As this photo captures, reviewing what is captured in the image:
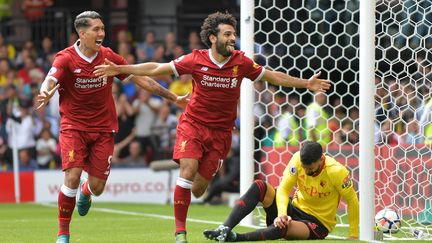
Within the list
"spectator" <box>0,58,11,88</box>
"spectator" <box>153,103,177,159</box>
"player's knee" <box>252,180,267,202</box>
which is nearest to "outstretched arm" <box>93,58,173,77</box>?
"player's knee" <box>252,180,267,202</box>

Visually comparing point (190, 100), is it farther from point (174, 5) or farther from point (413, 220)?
point (174, 5)

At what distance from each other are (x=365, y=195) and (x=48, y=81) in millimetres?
3239

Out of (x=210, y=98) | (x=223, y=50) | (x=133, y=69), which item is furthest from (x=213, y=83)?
(x=133, y=69)

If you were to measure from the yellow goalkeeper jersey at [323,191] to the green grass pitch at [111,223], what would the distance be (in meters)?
0.26

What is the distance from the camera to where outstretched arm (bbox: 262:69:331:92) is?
9953mm

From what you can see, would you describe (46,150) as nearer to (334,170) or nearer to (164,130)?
(164,130)

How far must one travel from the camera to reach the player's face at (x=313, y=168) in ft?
32.6

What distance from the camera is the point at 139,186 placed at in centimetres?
1995

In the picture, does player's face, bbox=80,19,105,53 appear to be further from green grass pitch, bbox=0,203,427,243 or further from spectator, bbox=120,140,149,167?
spectator, bbox=120,140,149,167

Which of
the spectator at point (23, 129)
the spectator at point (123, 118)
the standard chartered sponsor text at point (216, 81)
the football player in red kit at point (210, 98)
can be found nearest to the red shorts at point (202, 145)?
the football player in red kit at point (210, 98)

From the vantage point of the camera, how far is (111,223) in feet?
44.5

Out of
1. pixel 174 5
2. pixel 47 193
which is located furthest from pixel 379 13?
pixel 174 5

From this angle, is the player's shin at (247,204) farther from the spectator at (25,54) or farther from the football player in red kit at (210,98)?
the spectator at (25,54)

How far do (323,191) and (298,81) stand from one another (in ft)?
3.56
